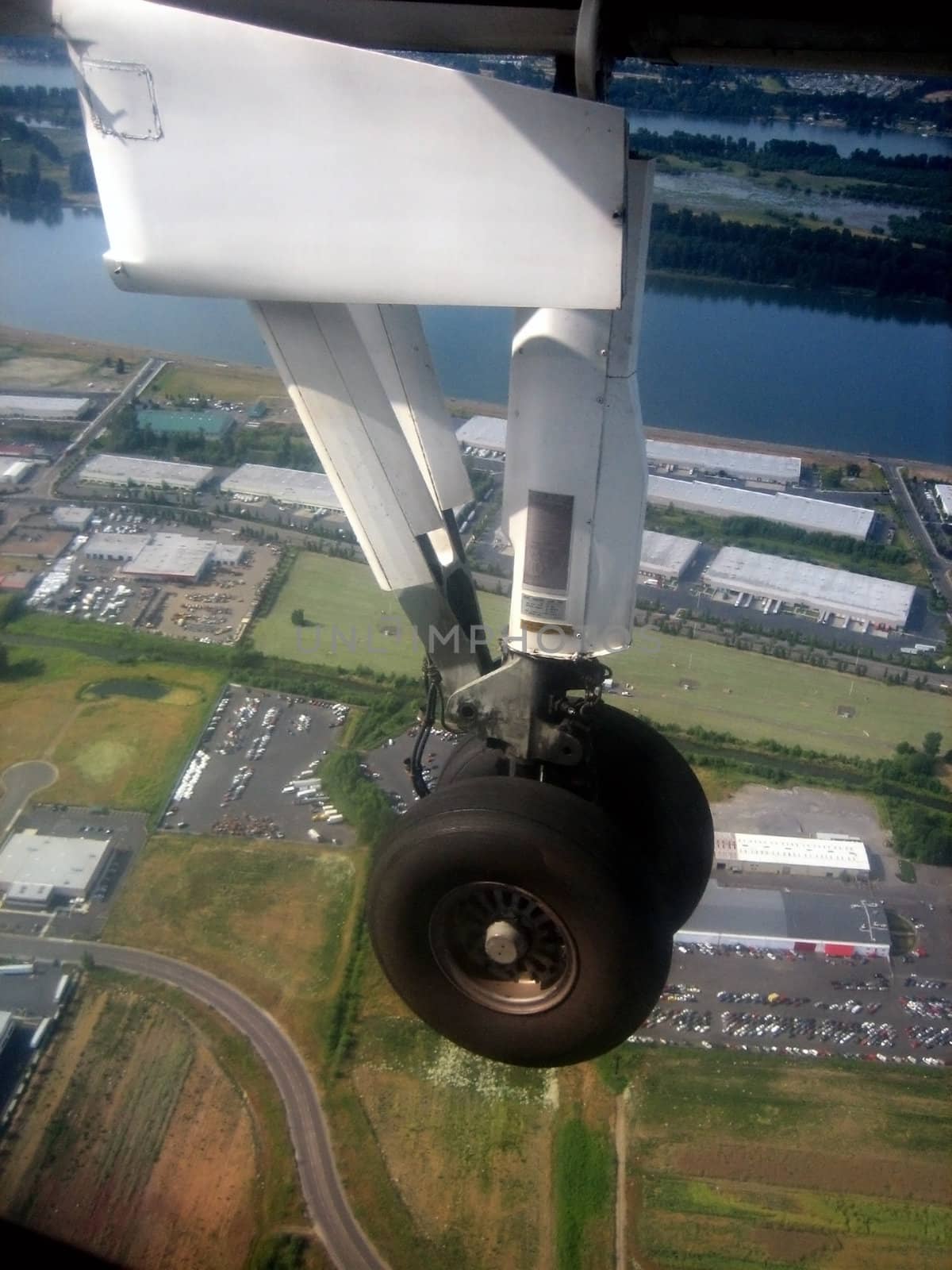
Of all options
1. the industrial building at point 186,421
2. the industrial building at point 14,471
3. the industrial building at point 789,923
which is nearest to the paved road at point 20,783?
the industrial building at point 789,923

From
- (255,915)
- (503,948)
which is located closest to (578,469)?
(503,948)

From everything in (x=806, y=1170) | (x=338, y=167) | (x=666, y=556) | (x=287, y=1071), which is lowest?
(x=666, y=556)

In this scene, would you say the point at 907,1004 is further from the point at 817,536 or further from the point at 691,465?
the point at 691,465

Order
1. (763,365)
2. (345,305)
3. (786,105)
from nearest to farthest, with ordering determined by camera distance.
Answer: (345,305) → (786,105) → (763,365)

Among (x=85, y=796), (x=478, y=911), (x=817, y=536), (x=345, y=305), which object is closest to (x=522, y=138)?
(x=345, y=305)

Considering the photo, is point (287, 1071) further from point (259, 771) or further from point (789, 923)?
point (789, 923)

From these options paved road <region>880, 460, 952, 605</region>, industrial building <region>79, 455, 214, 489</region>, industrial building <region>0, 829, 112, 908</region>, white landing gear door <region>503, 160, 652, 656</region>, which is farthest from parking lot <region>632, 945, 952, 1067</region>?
industrial building <region>79, 455, 214, 489</region>

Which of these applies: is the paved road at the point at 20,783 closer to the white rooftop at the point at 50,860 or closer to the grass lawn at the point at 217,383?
the white rooftop at the point at 50,860

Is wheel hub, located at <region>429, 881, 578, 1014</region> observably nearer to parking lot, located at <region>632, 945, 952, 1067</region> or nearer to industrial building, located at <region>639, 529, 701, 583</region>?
parking lot, located at <region>632, 945, 952, 1067</region>
